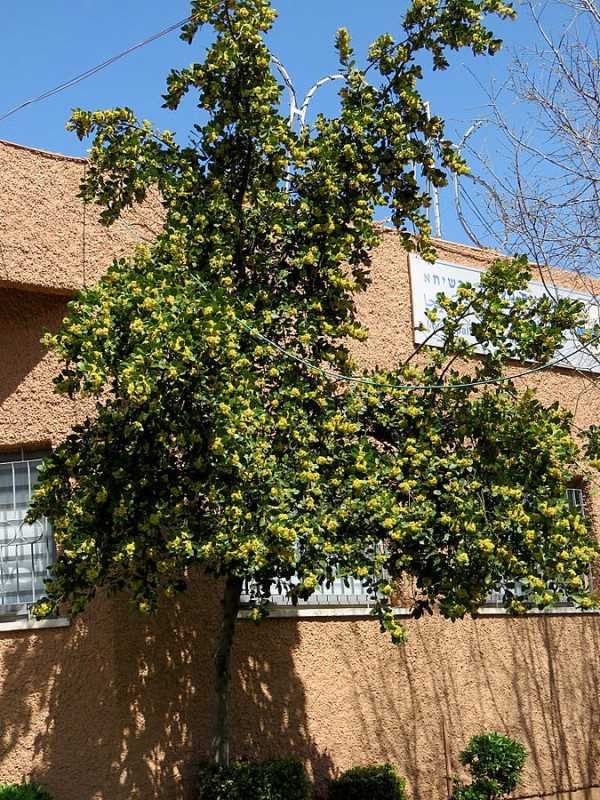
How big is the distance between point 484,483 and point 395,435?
84 centimetres

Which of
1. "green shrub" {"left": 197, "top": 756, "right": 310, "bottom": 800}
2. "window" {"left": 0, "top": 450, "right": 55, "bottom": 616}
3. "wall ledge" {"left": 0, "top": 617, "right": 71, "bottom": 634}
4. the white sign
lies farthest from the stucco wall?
"green shrub" {"left": 197, "top": 756, "right": 310, "bottom": 800}

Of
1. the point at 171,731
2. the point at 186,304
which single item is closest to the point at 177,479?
the point at 186,304

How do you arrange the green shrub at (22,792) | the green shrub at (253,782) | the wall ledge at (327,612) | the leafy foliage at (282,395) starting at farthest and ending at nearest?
the wall ledge at (327,612)
the green shrub at (22,792)
the green shrub at (253,782)
the leafy foliage at (282,395)

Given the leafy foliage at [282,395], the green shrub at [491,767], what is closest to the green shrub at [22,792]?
the leafy foliage at [282,395]

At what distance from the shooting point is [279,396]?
→ 7.93 metres

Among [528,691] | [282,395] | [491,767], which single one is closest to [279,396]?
[282,395]

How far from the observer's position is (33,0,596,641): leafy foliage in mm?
7207

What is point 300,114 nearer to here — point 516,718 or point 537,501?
point 537,501

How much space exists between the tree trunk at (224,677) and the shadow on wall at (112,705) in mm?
587

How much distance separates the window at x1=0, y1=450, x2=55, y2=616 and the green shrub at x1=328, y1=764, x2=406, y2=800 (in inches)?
129

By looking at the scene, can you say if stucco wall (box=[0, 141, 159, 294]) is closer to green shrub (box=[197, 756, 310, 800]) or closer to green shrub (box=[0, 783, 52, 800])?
green shrub (box=[0, 783, 52, 800])

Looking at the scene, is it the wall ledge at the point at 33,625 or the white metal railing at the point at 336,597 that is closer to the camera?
the wall ledge at the point at 33,625

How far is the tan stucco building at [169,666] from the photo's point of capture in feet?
29.1

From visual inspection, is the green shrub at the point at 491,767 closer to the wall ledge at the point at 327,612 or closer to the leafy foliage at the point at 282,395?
the wall ledge at the point at 327,612
